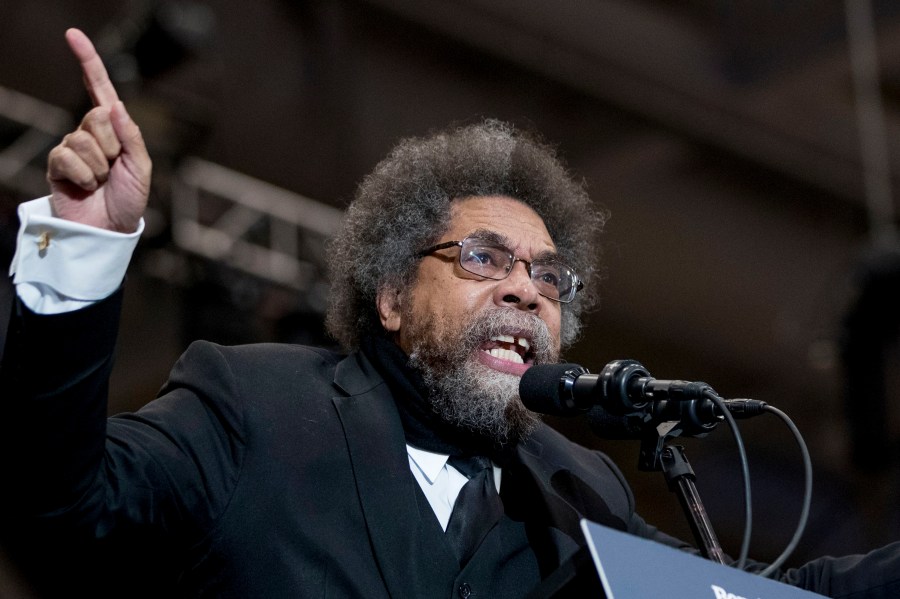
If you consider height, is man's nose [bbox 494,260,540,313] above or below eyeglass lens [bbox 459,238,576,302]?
below

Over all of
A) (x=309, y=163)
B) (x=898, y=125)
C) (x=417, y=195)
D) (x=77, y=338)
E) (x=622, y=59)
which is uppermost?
(x=898, y=125)

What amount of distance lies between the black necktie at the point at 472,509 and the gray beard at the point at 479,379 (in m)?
0.08

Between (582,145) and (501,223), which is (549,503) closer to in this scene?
(501,223)

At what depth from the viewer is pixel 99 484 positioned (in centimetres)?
176

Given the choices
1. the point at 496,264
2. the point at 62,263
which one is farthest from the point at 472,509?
the point at 62,263

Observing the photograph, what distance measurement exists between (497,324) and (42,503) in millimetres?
1128

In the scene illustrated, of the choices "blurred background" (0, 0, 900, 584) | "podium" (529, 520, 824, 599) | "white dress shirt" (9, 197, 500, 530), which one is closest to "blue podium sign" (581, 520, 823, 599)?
"podium" (529, 520, 824, 599)

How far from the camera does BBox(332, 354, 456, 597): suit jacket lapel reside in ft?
6.70

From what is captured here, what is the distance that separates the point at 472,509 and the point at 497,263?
636mm

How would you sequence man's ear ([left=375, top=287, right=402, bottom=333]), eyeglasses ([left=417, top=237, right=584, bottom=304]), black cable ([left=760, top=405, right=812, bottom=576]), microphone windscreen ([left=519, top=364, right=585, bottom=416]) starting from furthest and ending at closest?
man's ear ([left=375, top=287, right=402, bottom=333]) < eyeglasses ([left=417, top=237, right=584, bottom=304]) < microphone windscreen ([left=519, top=364, right=585, bottom=416]) < black cable ([left=760, top=405, right=812, bottom=576])

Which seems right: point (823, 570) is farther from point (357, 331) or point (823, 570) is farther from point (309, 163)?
point (309, 163)

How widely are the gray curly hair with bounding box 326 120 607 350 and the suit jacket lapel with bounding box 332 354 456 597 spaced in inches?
20.7

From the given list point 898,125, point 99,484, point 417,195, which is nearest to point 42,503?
point 99,484

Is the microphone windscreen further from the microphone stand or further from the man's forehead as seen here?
the man's forehead
